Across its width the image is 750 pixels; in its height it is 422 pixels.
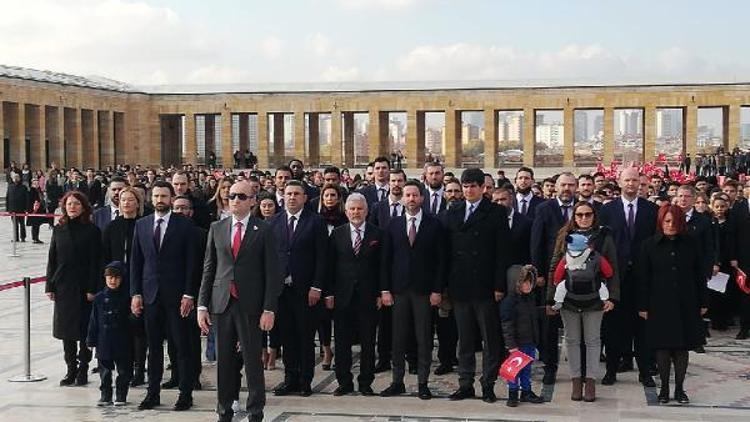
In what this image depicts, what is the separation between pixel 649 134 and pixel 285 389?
1665 inches

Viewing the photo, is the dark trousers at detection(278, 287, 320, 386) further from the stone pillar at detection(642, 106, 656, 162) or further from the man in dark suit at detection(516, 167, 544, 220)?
the stone pillar at detection(642, 106, 656, 162)

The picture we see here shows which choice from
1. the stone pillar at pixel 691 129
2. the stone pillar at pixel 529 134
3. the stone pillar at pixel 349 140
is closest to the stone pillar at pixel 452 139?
the stone pillar at pixel 529 134

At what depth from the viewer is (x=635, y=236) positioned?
29.2ft

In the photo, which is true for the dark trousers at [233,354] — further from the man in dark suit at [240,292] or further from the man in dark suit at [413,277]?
the man in dark suit at [413,277]

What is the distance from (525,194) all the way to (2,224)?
2403 cm

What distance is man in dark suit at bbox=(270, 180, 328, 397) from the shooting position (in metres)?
8.52

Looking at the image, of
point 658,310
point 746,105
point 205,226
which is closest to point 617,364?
point 658,310

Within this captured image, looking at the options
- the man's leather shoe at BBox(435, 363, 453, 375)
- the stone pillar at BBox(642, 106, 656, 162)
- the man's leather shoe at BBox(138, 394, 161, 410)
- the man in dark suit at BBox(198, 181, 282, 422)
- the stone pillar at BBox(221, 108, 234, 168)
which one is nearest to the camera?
the man in dark suit at BBox(198, 181, 282, 422)

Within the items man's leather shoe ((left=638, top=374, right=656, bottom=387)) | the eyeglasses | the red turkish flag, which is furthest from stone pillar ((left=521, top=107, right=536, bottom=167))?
the eyeglasses

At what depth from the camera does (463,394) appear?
26.8 ft

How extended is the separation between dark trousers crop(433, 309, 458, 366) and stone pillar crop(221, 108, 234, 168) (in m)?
44.2

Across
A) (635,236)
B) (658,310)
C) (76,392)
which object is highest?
(635,236)

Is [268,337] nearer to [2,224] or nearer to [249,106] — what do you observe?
[2,224]

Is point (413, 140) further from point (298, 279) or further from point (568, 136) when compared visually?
point (298, 279)
